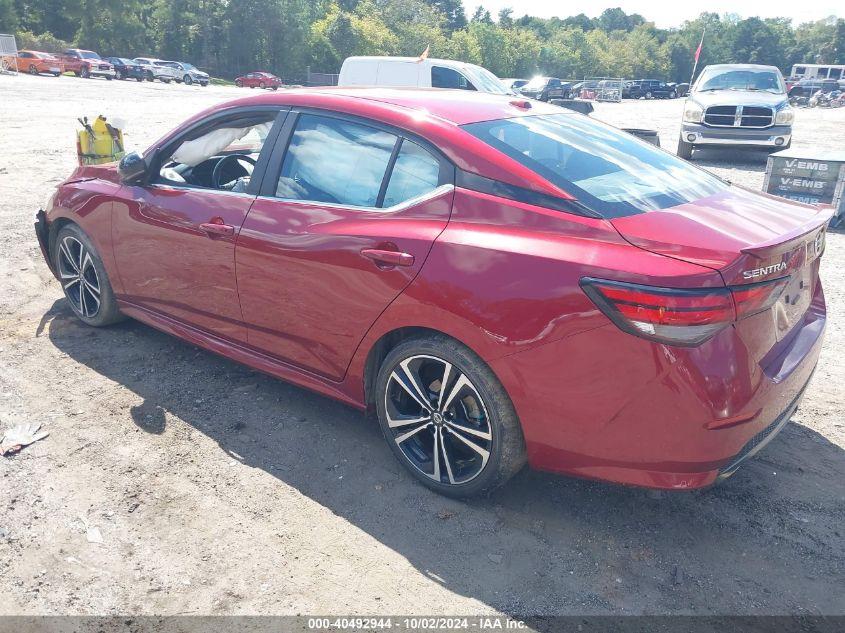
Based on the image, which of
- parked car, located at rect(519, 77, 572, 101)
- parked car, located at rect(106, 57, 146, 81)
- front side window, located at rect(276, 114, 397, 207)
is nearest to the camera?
front side window, located at rect(276, 114, 397, 207)

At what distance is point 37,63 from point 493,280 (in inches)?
1988

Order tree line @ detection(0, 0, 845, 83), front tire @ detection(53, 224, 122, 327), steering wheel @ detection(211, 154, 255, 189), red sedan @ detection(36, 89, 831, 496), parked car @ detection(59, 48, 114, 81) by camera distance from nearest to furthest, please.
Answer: red sedan @ detection(36, 89, 831, 496) → steering wheel @ detection(211, 154, 255, 189) → front tire @ detection(53, 224, 122, 327) → parked car @ detection(59, 48, 114, 81) → tree line @ detection(0, 0, 845, 83)

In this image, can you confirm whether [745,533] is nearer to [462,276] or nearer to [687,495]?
[687,495]

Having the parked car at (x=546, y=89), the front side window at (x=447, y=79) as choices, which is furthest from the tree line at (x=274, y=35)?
the front side window at (x=447, y=79)

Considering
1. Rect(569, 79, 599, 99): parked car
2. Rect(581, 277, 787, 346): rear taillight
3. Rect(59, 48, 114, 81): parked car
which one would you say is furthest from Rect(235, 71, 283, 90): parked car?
Rect(581, 277, 787, 346): rear taillight

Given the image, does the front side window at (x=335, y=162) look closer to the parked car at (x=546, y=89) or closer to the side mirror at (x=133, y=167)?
the side mirror at (x=133, y=167)

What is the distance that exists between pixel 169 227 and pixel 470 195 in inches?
78.6

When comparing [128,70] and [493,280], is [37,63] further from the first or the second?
[493,280]

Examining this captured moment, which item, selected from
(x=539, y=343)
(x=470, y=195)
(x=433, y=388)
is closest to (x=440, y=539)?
(x=433, y=388)

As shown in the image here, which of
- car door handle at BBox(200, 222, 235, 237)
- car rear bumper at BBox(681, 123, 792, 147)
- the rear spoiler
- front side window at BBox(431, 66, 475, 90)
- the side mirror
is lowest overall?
car rear bumper at BBox(681, 123, 792, 147)

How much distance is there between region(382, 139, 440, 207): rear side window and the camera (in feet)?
10.2

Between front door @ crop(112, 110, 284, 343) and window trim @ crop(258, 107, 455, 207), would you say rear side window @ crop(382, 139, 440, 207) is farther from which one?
front door @ crop(112, 110, 284, 343)

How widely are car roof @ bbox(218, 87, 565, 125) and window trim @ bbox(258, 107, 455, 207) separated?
0.05m

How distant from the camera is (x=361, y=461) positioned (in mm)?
3508
